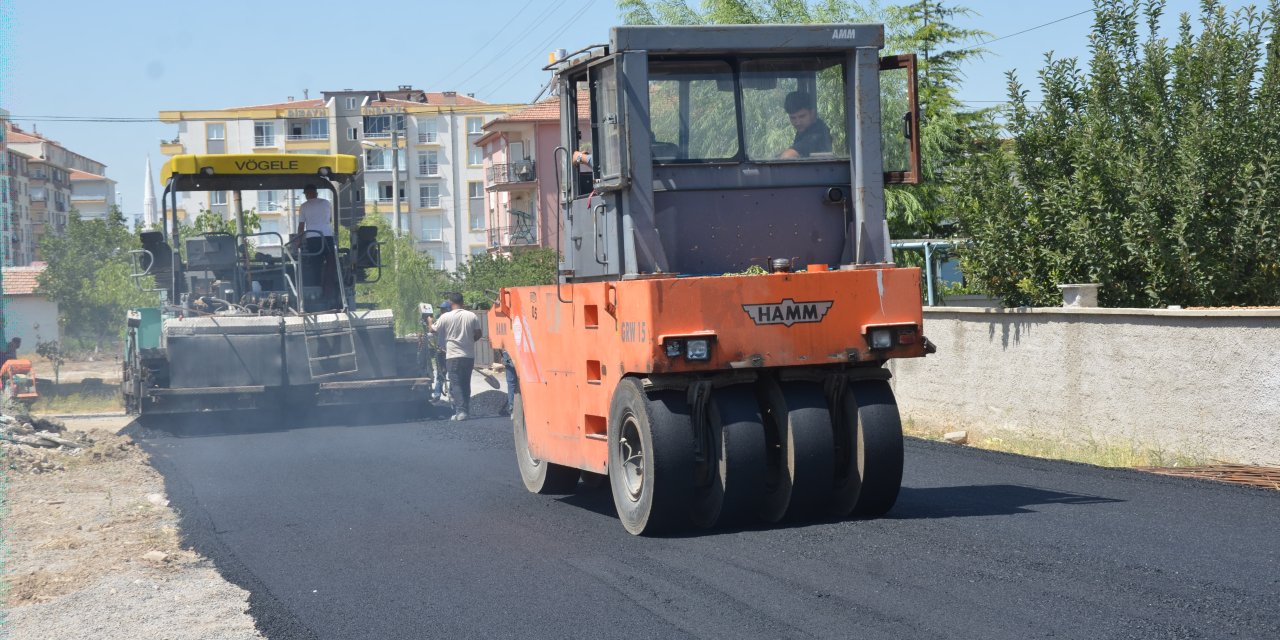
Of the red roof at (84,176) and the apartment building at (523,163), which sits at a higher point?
the red roof at (84,176)

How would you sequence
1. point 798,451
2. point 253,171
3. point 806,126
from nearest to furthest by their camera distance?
point 798,451 < point 806,126 < point 253,171

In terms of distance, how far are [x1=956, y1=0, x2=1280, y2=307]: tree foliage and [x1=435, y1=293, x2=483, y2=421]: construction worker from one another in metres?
6.63

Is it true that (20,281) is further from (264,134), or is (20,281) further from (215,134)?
(264,134)

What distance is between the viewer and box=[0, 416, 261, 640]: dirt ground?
6531 millimetres

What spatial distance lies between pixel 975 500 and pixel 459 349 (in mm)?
10457

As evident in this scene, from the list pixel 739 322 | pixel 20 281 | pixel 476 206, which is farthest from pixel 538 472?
pixel 476 206

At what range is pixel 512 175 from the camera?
7119 cm

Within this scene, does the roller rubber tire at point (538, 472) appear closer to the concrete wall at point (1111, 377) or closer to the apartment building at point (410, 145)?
the concrete wall at point (1111, 377)

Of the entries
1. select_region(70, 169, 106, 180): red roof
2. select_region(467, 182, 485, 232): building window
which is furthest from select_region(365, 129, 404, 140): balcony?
select_region(70, 169, 106, 180): red roof

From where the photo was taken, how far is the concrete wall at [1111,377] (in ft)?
34.2

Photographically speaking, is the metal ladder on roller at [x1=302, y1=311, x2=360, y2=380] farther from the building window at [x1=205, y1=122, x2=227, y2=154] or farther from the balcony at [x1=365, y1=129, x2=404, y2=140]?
the building window at [x1=205, y1=122, x2=227, y2=154]

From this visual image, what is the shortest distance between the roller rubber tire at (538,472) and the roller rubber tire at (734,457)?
2.24 meters

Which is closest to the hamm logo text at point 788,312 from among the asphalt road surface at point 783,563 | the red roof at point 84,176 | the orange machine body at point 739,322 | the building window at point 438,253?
the orange machine body at point 739,322

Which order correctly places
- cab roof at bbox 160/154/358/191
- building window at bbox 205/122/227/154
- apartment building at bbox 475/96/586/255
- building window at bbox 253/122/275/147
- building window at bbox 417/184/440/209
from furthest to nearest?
1. building window at bbox 205/122/227/154
2. building window at bbox 253/122/275/147
3. building window at bbox 417/184/440/209
4. apartment building at bbox 475/96/586/255
5. cab roof at bbox 160/154/358/191
